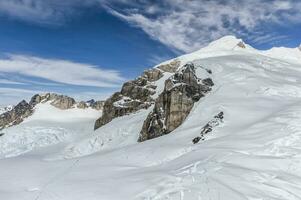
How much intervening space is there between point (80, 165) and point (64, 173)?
323 centimetres

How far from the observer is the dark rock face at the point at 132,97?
11131cm

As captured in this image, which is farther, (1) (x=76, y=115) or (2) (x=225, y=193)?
(1) (x=76, y=115)

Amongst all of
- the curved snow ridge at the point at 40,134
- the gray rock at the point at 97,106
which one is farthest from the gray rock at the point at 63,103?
the curved snow ridge at the point at 40,134

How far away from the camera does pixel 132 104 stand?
4427 inches

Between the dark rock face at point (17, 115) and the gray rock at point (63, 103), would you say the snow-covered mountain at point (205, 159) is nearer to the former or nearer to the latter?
the dark rock face at point (17, 115)

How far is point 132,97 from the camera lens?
116 m

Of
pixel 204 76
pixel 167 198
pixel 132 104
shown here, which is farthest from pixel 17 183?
pixel 132 104

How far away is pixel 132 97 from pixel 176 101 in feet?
160

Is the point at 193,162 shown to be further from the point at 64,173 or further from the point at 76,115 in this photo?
the point at 76,115

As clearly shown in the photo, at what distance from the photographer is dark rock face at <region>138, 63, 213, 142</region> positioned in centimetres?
6638

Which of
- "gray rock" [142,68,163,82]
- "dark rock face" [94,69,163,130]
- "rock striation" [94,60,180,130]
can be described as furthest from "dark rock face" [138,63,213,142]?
"gray rock" [142,68,163,82]

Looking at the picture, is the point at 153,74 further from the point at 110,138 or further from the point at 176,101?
the point at 176,101

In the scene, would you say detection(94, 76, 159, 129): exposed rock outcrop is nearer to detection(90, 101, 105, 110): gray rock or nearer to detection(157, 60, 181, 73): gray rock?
detection(157, 60, 181, 73): gray rock

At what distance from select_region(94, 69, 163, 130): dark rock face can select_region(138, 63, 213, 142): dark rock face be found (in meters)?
33.2
